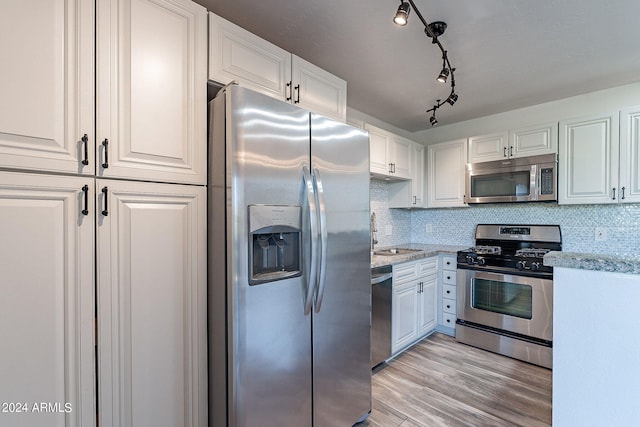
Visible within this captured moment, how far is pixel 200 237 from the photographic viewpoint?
1.38 metres

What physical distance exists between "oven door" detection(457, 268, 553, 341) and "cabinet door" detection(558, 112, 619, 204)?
0.85 metres

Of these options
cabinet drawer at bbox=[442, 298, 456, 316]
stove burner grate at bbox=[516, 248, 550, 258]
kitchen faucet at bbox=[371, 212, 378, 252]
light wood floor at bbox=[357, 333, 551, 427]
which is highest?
kitchen faucet at bbox=[371, 212, 378, 252]

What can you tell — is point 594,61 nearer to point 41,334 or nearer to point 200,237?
point 200,237

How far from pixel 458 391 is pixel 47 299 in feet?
8.24

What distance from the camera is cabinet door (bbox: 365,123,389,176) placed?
290cm

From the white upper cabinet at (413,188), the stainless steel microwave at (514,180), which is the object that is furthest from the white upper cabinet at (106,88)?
the stainless steel microwave at (514,180)

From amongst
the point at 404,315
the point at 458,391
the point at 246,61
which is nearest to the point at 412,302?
the point at 404,315

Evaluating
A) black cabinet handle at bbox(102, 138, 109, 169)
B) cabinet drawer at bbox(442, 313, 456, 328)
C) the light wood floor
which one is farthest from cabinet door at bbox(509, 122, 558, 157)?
black cabinet handle at bbox(102, 138, 109, 169)

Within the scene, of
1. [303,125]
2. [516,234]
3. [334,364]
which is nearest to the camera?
[303,125]

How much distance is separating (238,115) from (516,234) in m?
3.19

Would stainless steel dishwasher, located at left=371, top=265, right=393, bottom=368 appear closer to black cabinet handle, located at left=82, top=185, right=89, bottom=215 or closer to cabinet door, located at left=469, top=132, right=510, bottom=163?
cabinet door, located at left=469, top=132, right=510, bottom=163

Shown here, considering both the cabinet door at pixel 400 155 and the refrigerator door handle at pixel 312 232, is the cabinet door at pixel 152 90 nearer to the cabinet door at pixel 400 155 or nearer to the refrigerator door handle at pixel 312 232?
the refrigerator door handle at pixel 312 232

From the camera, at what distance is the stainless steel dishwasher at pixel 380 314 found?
2.39m

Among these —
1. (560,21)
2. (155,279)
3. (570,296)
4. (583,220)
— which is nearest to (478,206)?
(583,220)
